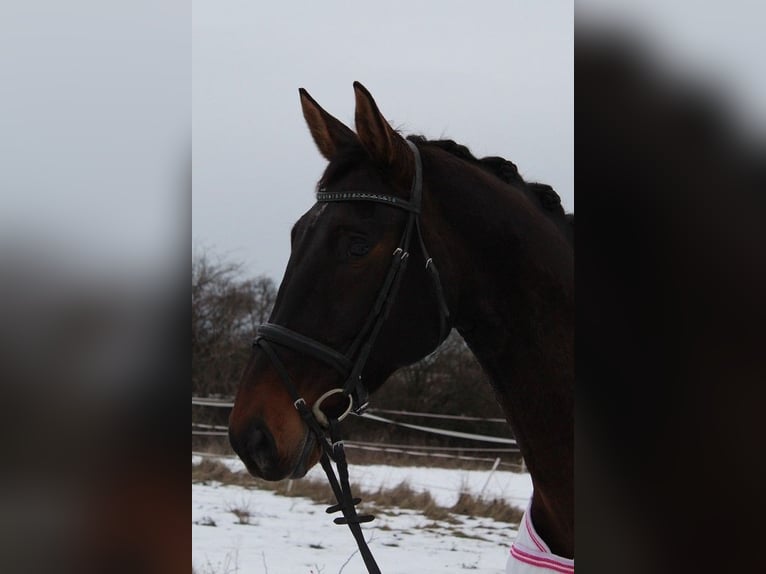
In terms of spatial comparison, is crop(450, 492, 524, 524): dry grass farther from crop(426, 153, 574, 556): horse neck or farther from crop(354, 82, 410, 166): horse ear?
crop(354, 82, 410, 166): horse ear

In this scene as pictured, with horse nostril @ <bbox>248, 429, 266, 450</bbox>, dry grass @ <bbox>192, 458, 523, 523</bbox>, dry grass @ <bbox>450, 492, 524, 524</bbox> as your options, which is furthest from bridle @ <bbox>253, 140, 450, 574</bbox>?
dry grass @ <bbox>450, 492, 524, 524</bbox>

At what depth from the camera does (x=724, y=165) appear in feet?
1.97

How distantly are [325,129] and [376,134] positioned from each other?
0.22 metres

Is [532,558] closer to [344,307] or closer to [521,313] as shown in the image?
[521,313]

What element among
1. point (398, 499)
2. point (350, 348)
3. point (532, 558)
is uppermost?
point (350, 348)

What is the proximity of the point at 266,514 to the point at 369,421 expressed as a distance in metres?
4.74

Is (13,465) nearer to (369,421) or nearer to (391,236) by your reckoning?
(391,236)

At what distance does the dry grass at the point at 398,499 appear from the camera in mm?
6953

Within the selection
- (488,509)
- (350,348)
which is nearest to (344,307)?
(350,348)

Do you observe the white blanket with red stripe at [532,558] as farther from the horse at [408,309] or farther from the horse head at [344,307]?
the horse head at [344,307]

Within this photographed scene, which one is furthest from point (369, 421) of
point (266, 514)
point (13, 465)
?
point (13, 465)

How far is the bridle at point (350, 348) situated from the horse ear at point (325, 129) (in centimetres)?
17

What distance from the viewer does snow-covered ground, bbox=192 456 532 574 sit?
5215 mm

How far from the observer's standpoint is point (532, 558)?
1.92 m
